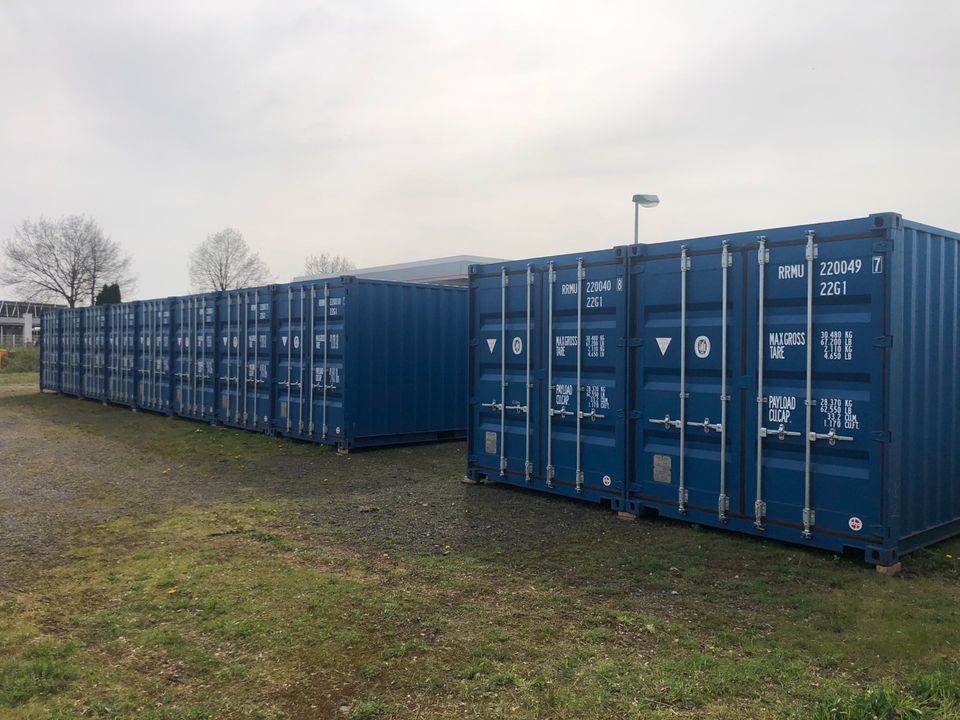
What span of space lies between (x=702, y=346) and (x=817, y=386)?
1.19 m

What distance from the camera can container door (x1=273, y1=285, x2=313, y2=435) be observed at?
46.9 ft

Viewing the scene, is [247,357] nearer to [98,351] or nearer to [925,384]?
[98,351]

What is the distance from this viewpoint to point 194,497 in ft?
31.6

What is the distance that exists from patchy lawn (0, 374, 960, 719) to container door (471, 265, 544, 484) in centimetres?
65

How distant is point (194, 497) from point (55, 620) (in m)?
4.33

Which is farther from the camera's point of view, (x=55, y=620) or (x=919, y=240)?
(x=919, y=240)

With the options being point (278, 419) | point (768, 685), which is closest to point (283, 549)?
point (768, 685)

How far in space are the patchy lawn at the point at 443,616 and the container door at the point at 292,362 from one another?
16.3 ft

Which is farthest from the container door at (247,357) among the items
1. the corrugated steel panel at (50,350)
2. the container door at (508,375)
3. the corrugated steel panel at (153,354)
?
the corrugated steel panel at (50,350)

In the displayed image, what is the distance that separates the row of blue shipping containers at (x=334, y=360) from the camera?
13398 millimetres

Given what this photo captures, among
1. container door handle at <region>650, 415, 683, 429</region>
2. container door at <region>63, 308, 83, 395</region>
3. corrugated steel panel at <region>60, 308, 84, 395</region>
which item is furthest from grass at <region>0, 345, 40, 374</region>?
container door handle at <region>650, 415, 683, 429</region>

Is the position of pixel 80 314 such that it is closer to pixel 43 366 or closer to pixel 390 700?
pixel 43 366

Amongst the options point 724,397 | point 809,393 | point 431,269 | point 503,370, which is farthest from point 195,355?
point 431,269

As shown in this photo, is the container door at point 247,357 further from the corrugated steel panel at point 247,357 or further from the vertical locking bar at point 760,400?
the vertical locking bar at point 760,400
